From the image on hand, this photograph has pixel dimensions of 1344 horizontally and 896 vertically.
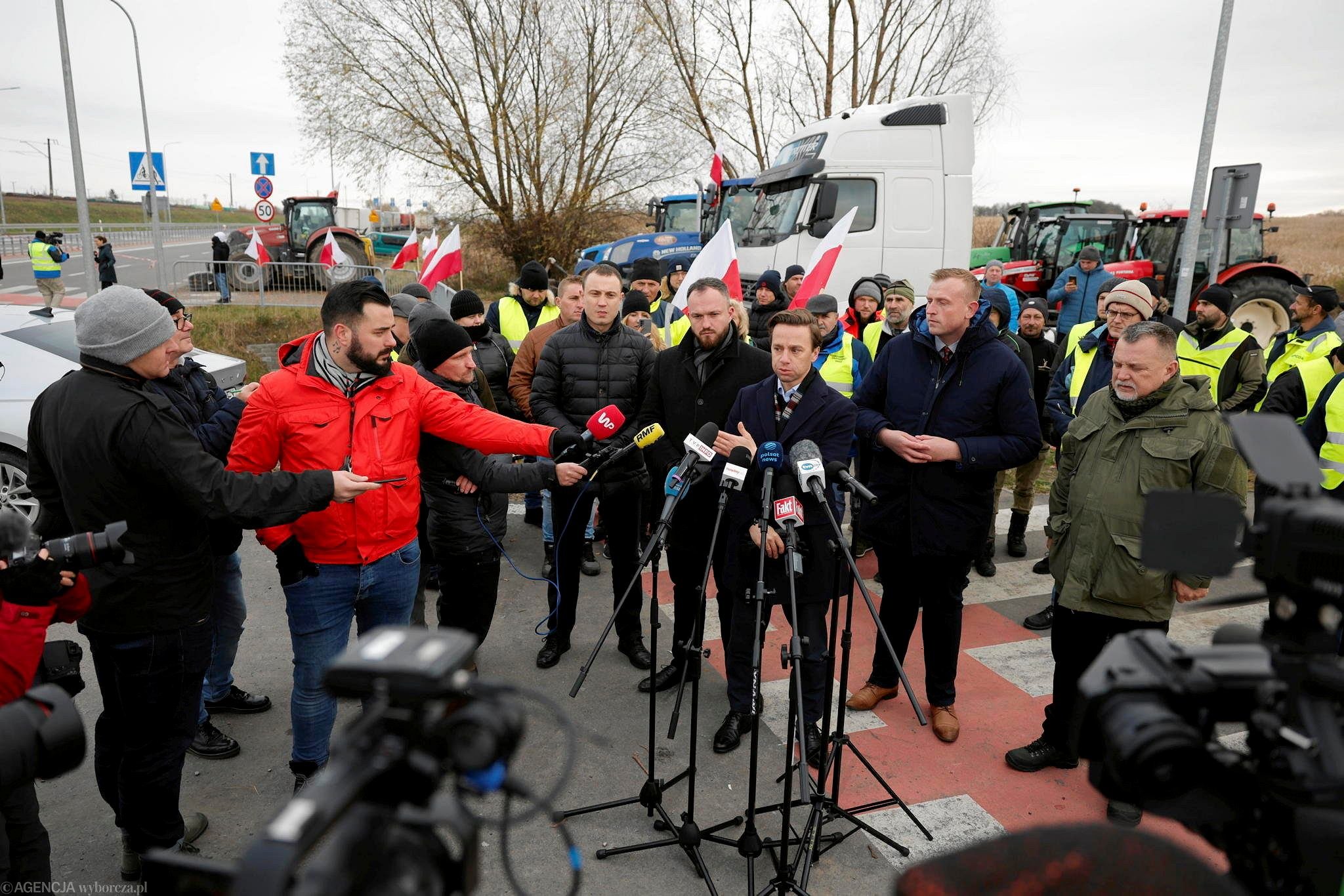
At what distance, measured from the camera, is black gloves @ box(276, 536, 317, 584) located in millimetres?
3057

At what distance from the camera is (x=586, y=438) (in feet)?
11.8

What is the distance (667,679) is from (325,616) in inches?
75.0

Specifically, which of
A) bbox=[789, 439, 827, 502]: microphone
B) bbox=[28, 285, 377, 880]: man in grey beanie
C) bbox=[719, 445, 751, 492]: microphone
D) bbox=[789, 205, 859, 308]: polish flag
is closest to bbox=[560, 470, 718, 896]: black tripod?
bbox=[719, 445, 751, 492]: microphone

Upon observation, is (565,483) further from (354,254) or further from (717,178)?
(354,254)

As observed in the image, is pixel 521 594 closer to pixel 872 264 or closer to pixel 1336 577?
pixel 1336 577

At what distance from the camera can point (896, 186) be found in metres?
10.5

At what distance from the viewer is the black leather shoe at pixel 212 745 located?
3723mm

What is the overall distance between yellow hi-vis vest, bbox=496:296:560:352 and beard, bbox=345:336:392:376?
434 cm

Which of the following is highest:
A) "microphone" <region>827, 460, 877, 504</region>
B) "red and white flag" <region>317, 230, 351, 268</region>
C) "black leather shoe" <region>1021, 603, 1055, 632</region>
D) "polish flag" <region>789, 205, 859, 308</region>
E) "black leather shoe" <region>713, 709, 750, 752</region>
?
"red and white flag" <region>317, 230, 351, 268</region>

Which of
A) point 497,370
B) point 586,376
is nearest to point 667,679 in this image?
point 586,376

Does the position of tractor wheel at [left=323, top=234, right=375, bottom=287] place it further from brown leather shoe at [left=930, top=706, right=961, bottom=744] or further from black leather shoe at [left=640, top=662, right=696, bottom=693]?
brown leather shoe at [left=930, top=706, right=961, bottom=744]

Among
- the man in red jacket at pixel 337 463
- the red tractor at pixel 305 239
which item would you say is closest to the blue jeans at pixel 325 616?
the man in red jacket at pixel 337 463

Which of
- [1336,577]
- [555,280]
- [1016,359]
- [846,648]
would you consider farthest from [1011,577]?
[555,280]

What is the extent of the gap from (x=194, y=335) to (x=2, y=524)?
38.9 ft
